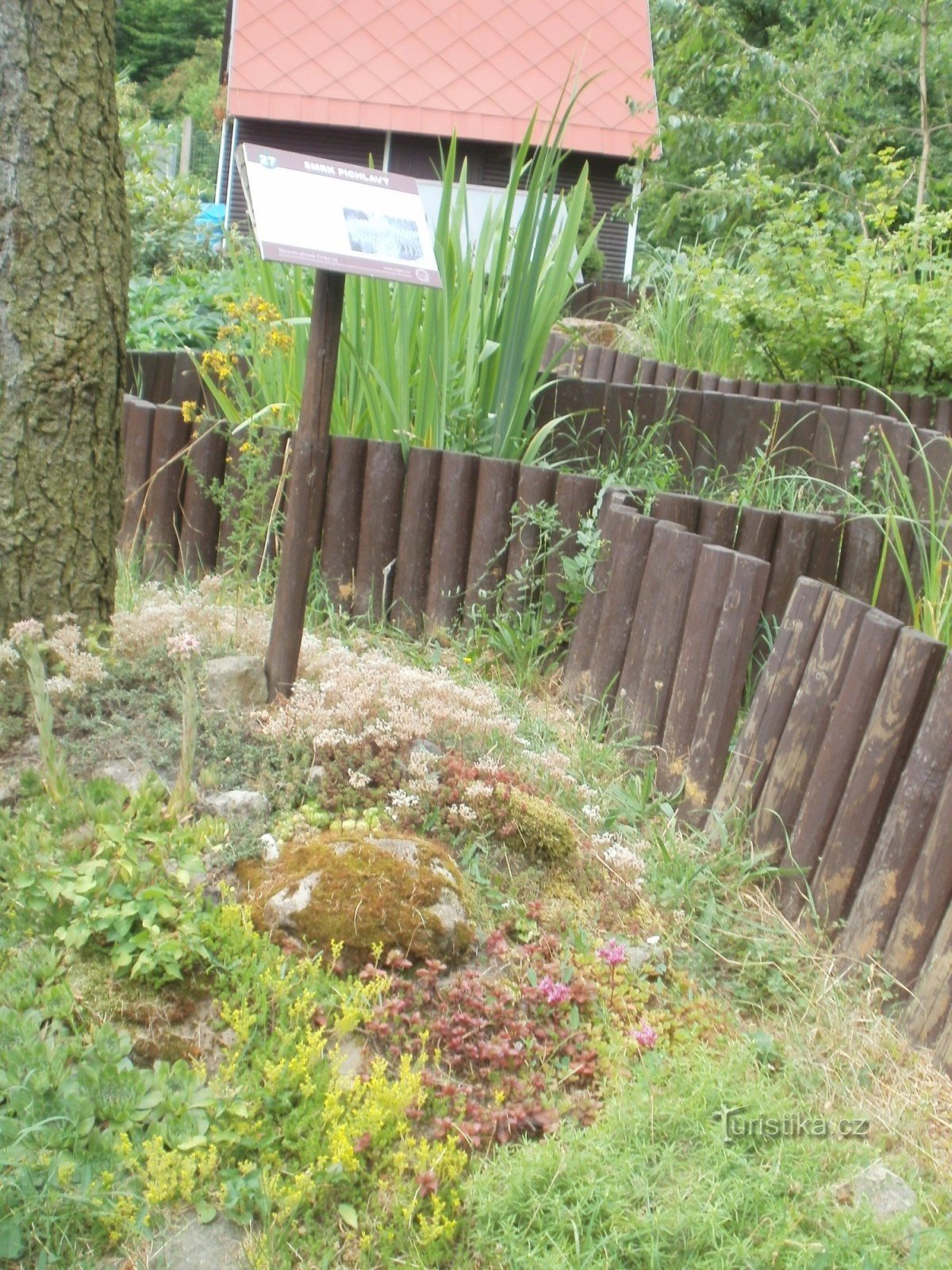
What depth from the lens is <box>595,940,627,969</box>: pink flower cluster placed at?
2.95m

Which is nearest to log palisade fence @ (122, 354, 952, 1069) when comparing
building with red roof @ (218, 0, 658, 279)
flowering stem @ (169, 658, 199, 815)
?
flowering stem @ (169, 658, 199, 815)

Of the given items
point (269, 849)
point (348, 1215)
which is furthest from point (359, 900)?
point (348, 1215)

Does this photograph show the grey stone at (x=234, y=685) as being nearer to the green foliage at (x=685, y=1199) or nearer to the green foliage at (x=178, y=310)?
the green foliage at (x=685, y=1199)

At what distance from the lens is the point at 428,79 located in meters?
18.5

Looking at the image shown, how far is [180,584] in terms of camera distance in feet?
15.5

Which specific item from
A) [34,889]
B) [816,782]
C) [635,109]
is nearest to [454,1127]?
[34,889]

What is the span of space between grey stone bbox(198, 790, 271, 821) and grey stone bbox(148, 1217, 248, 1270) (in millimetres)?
1115

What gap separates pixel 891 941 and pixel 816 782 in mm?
470

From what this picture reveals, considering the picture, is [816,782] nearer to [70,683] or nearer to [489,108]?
[70,683]

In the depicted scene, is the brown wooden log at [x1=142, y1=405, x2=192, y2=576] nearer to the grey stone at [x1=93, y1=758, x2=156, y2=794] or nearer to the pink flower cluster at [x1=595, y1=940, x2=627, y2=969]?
the grey stone at [x1=93, y1=758, x2=156, y2=794]

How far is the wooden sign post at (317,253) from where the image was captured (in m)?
3.34

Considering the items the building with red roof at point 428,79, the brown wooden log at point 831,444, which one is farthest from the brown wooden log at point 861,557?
the building with red roof at point 428,79

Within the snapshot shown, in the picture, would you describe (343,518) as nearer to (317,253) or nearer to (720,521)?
(720,521)

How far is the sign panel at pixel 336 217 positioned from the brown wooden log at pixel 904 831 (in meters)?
1.79
